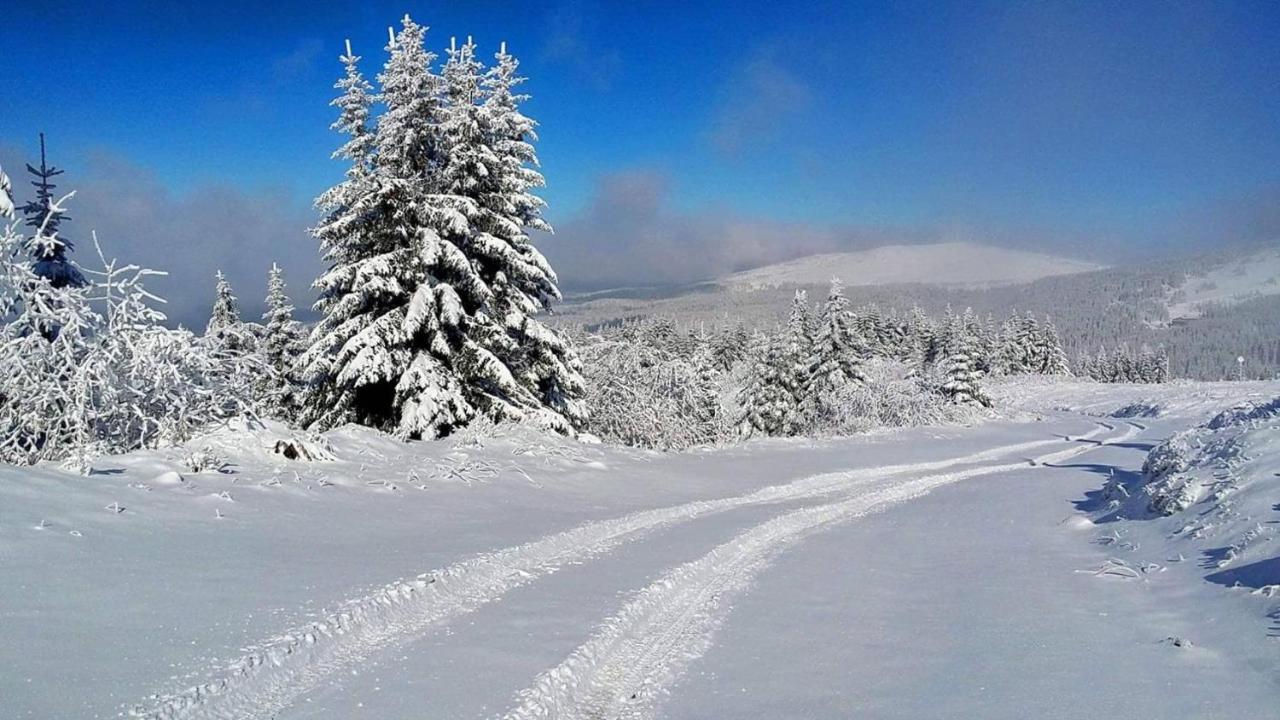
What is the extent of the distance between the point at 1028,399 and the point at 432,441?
62105mm

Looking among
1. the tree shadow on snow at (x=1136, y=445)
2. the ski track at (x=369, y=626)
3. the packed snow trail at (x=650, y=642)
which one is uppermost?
the ski track at (x=369, y=626)

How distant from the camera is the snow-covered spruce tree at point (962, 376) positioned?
44531 millimetres

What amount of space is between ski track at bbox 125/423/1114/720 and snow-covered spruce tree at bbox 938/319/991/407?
39804 mm

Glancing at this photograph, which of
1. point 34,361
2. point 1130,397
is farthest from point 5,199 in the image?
point 1130,397

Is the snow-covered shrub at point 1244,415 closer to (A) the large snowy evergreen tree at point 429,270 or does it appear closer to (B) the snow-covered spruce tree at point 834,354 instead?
(A) the large snowy evergreen tree at point 429,270

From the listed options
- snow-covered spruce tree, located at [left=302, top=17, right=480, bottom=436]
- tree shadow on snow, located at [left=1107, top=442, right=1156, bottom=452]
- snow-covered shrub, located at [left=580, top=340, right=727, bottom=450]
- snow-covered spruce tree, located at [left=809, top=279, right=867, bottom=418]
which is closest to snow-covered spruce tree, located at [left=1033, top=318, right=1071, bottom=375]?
snow-covered spruce tree, located at [left=809, top=279, right=867, bottom=418]

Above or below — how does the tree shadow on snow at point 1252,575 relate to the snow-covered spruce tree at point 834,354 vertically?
below

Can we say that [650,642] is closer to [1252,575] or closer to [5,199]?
[1252,575]

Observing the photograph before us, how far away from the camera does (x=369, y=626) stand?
212 inches

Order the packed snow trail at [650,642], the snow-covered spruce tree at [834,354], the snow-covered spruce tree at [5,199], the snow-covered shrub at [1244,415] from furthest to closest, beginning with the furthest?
1. the snow-covered spruce tree at [834,354]
2. the snow-covered shrub at [1244,415]
3. the snow-covered spruce tree at [5,199]
4. the packed snow trail at [650,642]

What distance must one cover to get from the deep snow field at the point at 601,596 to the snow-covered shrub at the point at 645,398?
34.5ft

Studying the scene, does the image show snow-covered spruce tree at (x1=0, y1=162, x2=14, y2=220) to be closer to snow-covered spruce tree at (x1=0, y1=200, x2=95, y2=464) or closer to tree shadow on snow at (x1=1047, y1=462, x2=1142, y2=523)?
snow-covered spruce tree at (x1=0, y1=200, x2=95, y2=464)

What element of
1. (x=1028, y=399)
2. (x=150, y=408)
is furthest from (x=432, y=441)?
(x=1028, y=399)

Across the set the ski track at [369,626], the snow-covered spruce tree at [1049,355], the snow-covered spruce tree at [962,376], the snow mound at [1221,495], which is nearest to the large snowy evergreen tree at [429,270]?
the ski track at [369,626]
